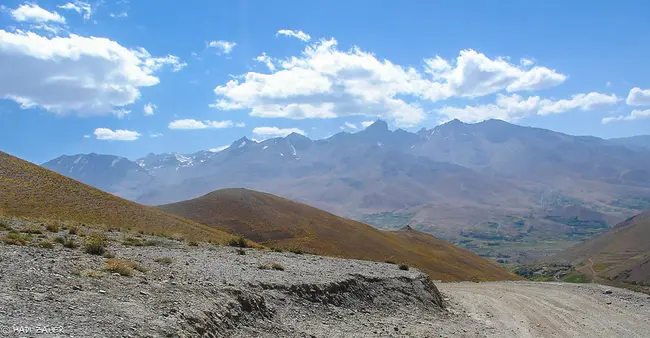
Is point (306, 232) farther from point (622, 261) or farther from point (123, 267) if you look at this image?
point (622, 261)

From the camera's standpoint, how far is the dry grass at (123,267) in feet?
47.1

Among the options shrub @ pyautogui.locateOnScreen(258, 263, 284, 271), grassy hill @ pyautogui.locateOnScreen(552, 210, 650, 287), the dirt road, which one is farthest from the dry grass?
grassy hill @ pyautogui.locateOnScreen(552, 210, 650, 287)

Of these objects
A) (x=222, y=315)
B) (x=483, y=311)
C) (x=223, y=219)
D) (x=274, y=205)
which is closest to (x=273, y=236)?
(x=223, y=219)

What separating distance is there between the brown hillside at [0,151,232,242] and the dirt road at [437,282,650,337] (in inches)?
785

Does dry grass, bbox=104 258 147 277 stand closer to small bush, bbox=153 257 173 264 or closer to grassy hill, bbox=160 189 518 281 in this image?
small bush, bbox=153 257 173 264

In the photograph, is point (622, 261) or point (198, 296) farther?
point (622, 261)

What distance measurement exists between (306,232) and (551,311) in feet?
143

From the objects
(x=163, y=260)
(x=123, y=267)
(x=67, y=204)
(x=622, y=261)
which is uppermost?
(x=67, y=204)

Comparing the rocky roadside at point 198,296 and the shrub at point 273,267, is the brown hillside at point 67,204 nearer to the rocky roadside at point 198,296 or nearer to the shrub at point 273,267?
the rocky roadside at point 198,296

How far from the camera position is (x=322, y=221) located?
7412 centimetres

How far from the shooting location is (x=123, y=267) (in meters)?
14.6

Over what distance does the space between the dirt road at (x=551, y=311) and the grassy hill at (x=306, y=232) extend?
23.0 m

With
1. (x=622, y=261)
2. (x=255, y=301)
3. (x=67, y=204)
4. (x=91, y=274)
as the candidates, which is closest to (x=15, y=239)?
(x=91, y=274)

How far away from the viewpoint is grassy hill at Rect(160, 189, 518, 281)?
57219 millimetres
